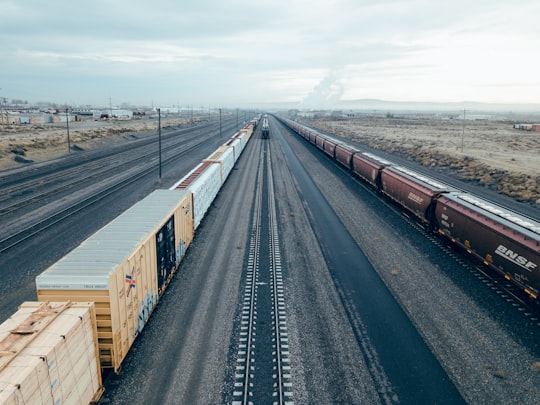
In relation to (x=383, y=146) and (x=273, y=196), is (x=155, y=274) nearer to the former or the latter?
(x=273, y=196)

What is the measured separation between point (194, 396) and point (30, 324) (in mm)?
5104

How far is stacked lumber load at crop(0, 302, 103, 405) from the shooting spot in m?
7.03

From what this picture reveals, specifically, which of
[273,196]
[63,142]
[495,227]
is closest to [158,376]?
[495,227]

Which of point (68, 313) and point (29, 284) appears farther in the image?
point (29, 284)

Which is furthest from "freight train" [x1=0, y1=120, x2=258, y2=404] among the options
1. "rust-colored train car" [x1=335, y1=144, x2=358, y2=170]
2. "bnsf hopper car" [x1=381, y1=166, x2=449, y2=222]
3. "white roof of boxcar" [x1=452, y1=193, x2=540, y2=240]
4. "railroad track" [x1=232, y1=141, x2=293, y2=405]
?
"rust-colored train car" [x1=335, y1=144, x2=358, y2=170]

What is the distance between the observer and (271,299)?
54.5 feet

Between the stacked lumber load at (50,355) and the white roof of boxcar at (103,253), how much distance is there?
0.62 metres

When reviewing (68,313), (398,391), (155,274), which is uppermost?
(68,313)

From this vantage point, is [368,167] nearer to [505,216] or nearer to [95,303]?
[505,216]

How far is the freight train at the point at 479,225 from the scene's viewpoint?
15.4 meters

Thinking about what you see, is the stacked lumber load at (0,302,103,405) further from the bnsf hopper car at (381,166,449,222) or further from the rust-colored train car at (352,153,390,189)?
the rust-colored train car at (352,153,390,189)

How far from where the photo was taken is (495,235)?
1711cm

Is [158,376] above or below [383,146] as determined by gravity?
below

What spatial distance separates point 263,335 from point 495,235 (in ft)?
38.9
